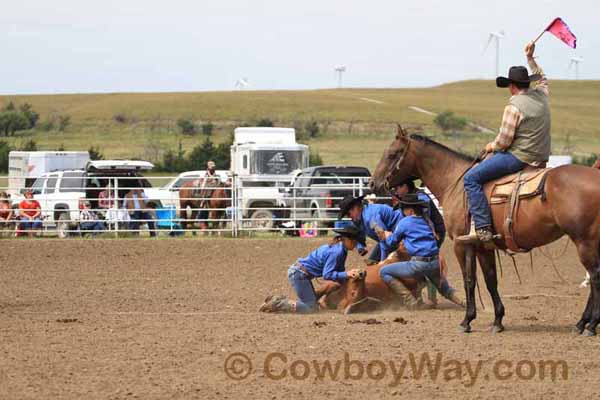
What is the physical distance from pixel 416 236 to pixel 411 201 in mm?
367

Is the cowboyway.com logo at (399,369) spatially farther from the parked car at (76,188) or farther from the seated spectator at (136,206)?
the parked car at (76,188)

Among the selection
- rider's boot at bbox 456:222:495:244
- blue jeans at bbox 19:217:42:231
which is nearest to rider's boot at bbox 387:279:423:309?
rider's boot at bbox 456:222:495:244

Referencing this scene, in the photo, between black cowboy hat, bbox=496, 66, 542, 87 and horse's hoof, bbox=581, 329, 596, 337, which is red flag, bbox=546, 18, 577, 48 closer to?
black cowboy hat, bbox=496, 66, 542, 87

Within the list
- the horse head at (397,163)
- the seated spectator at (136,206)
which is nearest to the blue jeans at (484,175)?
the horse head at (397,163)

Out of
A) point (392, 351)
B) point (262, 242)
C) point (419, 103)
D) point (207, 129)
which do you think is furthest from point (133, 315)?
point (419, 103)

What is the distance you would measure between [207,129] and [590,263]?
73549 mm

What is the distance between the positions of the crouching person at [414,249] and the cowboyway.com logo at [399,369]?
106 inches

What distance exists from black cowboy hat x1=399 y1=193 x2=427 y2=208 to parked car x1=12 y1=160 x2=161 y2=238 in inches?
501

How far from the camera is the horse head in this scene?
10.0m

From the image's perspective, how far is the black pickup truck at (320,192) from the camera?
21.9 meters

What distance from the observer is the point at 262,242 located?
1912 cm

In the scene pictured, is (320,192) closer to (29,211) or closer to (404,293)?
(29,211)

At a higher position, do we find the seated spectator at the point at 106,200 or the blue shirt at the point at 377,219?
the blue shirt at the point at 377,219

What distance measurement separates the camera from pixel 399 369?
727cm
